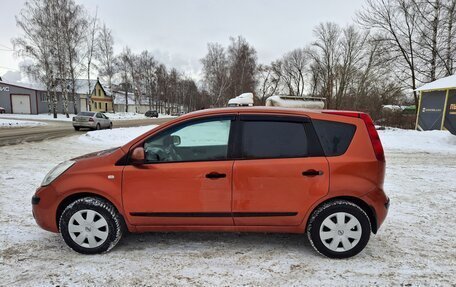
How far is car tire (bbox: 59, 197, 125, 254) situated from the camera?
11.2 feet

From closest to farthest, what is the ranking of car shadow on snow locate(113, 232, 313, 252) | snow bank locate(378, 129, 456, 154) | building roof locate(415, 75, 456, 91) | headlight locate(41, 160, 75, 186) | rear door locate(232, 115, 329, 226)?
rear door locate(232, 115, 329, 226)
headlight locate(41, 160, 75, 186)
car shadow on snow locate(113, 232, 313, 252)
snow bank locate(378, 129, 456, 154)
building roof locate(415, 75, 456, 91)

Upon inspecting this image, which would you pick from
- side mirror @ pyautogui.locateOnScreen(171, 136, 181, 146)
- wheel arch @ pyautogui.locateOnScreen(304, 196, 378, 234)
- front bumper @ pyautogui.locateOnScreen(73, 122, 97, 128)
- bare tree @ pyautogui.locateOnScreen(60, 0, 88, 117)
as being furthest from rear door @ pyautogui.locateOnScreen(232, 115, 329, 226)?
bare tree @ pyautogui.locateOnScreen(60, 0, 88, 117)

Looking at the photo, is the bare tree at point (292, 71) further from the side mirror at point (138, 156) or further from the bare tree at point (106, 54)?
the side mirror at point (138, 156)

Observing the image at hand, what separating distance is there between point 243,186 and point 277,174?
39 centimetres

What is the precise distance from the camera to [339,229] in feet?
11.0

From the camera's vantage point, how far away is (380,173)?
3404 millimetres

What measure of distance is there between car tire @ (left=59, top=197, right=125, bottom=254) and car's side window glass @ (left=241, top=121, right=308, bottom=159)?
5.39 ft

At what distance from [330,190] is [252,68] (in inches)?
1996

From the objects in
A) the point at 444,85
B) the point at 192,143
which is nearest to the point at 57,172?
the point at 192,143

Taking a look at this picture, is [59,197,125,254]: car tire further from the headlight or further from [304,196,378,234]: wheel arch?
[304,196,378,234]: wheel arch

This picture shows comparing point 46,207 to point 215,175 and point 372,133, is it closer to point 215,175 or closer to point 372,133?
point 215,175

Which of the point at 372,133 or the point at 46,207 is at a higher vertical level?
the point at 372,133

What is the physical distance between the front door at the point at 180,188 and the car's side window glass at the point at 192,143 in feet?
0.04

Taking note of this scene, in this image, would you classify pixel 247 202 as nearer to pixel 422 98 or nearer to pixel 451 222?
pixel 451 222
